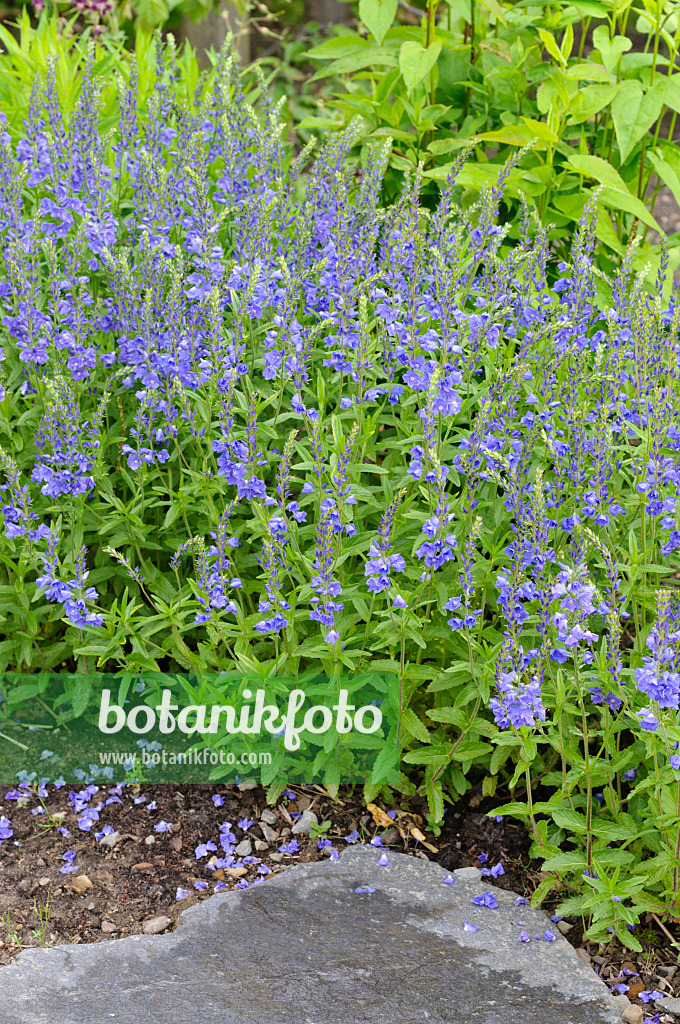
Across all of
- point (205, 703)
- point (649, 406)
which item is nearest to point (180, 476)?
point (205, 703)

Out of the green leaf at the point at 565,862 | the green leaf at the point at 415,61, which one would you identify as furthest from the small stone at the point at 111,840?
the green leaf at the point at 415,61

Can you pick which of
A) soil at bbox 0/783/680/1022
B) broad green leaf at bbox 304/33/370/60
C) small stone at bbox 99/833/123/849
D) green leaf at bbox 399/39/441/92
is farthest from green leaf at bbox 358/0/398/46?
small stone at bbox 99/833/123/849

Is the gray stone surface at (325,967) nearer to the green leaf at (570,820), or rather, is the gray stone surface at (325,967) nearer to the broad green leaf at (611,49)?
the green leaf at (570,820)

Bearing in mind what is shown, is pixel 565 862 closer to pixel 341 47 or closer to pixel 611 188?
pixel 611 188

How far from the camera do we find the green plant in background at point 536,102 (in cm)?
352

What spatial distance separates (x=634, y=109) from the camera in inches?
140

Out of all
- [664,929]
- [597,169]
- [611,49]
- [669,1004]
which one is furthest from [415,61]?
[669,1004]

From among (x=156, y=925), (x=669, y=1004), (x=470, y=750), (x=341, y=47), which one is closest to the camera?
(x=669, y=1004)

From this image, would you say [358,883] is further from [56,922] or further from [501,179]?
[501,179]

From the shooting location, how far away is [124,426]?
330cm

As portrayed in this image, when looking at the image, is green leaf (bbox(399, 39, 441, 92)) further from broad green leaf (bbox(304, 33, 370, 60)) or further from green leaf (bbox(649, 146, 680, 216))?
green leaf (bbox(649, 146, 680, 216))

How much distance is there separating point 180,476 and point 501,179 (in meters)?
1.40

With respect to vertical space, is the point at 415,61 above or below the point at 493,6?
below

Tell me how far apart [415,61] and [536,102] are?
2.03 feet
